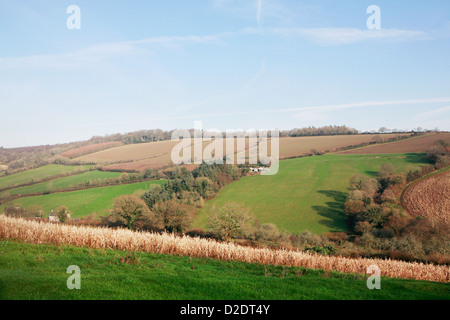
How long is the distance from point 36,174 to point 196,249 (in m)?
66.5

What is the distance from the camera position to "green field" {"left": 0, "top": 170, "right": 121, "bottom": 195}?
58.8 metres

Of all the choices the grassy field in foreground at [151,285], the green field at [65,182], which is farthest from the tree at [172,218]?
the green field at [65,182]

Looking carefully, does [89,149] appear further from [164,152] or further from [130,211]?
[130,211]

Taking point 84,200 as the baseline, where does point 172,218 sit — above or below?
below

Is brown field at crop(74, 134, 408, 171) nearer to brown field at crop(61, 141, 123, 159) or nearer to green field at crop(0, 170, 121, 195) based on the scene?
brown field at crop(61, 141, 123, 159)

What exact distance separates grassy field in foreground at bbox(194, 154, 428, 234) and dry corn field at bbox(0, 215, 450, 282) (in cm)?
2604

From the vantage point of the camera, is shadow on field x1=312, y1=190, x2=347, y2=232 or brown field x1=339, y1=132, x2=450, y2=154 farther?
brown field x1=339, y1=132, x2=450, y2=154

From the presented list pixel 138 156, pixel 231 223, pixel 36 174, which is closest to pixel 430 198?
pixel 231 223


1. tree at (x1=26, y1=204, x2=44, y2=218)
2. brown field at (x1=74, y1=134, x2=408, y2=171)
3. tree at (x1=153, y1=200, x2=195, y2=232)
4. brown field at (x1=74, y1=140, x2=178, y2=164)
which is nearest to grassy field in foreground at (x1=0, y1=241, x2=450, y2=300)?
tree at (x1=153, y1=200, x2=195, y2=232)

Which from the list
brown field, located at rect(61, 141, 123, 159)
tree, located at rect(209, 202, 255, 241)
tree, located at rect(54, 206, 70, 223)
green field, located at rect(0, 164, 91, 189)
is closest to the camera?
tree, located at rect(209, 202, 255, 241)

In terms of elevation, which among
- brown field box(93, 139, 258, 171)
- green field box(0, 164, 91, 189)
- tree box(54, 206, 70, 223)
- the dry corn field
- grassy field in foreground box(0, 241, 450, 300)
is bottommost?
tree box(54, 206, 70, 223)

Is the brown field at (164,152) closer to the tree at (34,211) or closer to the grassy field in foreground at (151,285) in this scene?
the tree at (34,211)

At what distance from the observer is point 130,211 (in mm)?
41188
